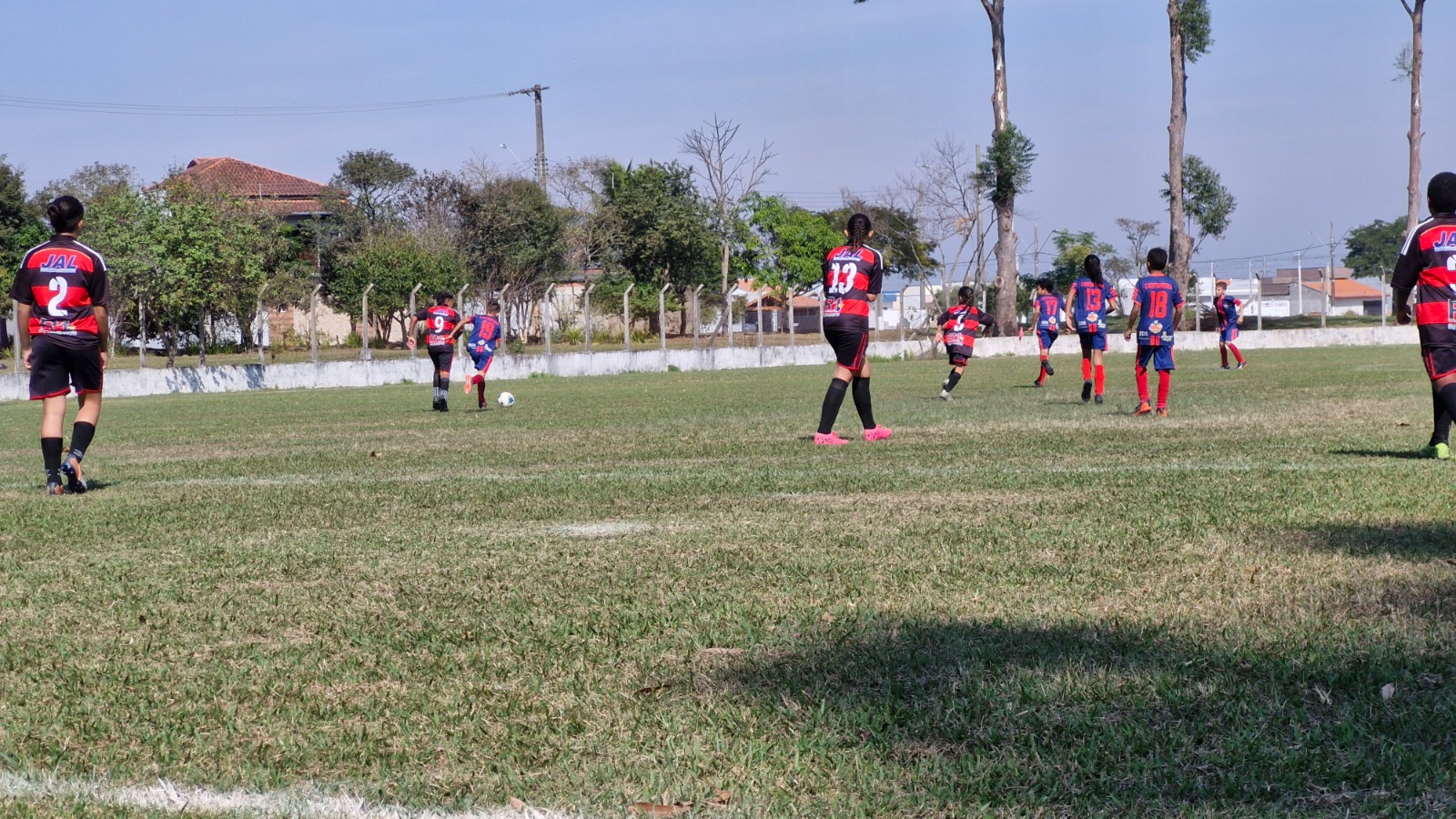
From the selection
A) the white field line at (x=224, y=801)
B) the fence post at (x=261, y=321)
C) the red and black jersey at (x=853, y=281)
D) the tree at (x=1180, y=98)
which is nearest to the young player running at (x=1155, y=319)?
the red and black jersey at (x=853, y=281)

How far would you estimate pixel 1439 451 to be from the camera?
909 cm

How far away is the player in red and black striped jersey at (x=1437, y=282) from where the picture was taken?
341 inches

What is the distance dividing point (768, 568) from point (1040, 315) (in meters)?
18.2

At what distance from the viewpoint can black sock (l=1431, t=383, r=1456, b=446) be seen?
28.6 ft

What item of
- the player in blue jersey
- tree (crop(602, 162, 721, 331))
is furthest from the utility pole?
the player in blue jersey

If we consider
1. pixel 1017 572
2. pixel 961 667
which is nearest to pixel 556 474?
pixel 1017 572

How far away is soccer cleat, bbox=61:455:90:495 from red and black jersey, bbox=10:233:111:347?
0.72 m

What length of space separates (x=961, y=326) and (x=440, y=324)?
286 inches

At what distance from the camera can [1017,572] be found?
17.0 feet

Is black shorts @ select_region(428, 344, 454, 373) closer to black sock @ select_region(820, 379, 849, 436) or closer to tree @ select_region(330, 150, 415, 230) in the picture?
black sock @ select_region(820, 379, 849, 436)

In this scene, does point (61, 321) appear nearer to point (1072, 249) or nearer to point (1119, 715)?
point (1119, 715)

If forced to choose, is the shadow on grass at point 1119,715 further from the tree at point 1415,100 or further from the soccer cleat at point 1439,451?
the tree at point 1415,100

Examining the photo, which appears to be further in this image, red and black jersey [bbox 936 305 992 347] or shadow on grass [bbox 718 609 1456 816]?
red and black jersey [bbox 936 305 992 347]

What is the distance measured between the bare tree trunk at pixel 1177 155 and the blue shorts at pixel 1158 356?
30541 mm
